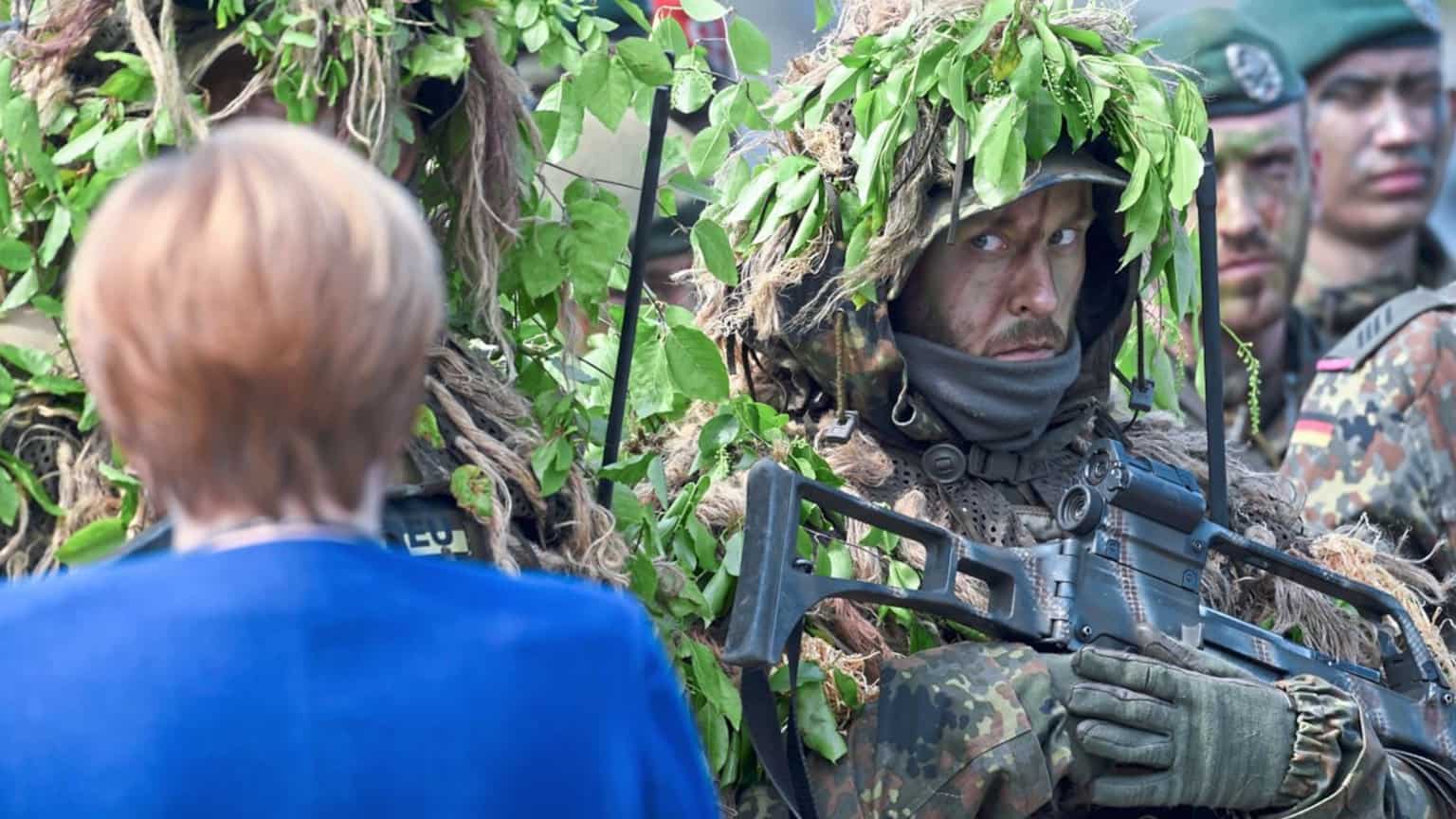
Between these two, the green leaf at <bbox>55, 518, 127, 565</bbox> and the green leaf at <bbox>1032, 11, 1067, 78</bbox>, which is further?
the green leaf at <bbox>1032, 11, 1067, 78</bbox>

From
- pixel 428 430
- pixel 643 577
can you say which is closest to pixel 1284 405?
pixel 643 577

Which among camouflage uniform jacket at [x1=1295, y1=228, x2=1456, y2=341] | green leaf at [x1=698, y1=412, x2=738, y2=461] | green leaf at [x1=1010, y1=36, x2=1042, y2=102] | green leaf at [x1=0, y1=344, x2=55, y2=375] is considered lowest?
camouflage uniform jacket at [x1=1295, y1=228, x2=1456, y2=341]

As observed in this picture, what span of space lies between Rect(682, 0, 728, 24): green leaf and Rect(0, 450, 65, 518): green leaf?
1.10 m

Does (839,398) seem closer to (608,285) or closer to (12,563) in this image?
(608,285)

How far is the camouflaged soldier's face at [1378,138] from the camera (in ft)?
25.2

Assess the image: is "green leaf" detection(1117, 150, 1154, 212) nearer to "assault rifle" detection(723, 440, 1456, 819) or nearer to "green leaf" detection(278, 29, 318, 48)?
"assault rifle" detection(723, 440, 1456, 819)

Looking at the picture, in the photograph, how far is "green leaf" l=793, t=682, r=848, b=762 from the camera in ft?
9.89

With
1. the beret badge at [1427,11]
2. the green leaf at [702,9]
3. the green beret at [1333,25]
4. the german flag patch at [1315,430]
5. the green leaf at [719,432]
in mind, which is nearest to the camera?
the green leaf at [702,9]

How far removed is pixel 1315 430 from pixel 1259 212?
2600 millimetres

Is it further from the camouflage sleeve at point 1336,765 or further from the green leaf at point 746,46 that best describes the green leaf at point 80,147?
the camouflage sleeve at point 1336,765

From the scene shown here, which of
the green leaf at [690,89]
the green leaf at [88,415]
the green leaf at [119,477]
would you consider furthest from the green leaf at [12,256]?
the green leaf at [690,89]

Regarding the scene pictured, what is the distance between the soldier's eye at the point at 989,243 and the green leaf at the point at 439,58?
1.16 meters

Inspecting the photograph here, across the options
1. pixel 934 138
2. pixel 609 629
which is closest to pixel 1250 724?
pixel 934 138

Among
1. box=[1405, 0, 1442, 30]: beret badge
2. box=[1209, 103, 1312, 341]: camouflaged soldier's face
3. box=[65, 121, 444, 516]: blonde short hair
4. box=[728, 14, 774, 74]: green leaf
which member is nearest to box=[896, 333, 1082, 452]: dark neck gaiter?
box=[728, 14, 774, 74]: green leaf
